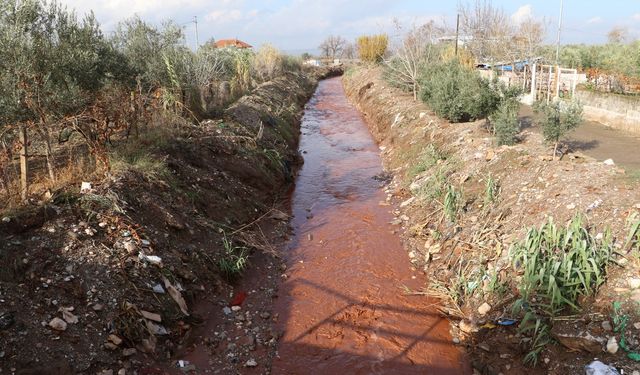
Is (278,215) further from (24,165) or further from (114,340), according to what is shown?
(114,340)

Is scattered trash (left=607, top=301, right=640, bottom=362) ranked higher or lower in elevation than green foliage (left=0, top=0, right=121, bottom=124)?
lower

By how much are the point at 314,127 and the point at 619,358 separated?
18.3 m

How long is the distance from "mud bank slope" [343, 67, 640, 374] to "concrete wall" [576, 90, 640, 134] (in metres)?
3.93

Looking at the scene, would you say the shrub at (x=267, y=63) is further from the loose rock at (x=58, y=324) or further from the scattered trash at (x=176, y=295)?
the loose rock at (x=58, y=324)

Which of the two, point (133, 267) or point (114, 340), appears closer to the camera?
point (114, 340)

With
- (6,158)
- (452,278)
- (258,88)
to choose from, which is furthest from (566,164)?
(258,88)

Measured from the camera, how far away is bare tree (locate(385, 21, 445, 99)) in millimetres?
19734

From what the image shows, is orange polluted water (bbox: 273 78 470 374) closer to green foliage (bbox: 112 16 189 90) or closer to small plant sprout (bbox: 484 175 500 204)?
small plant sprout (bbox: 484 175 500 204)

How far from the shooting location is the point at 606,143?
37.1 ft

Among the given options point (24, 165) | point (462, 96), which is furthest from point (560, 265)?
point (462, 96)

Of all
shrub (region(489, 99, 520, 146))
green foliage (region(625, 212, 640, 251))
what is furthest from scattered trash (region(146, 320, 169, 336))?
shrub (region(489, 99, 520, 146))

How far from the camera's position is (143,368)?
5.32 metres

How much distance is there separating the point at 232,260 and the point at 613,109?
515 inches

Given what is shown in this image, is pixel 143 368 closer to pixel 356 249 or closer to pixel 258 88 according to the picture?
pixel 356 249
